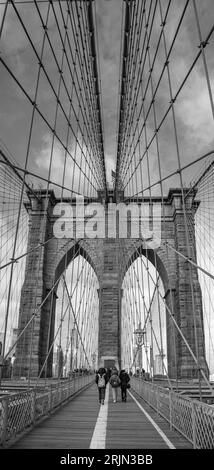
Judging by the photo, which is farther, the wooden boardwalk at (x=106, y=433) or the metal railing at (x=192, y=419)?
the wooden boardwalk at (x=106, y=433)

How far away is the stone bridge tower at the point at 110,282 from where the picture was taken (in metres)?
27.2

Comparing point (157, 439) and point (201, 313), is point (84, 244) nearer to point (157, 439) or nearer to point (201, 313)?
point (201, 313)

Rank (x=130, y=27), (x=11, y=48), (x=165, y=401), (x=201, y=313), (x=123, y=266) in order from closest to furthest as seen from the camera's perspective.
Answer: (x=165, y=401) < (x=11, y=48) < (x=130, y=27) < (x=201, y=313) < (x=123, y=266)

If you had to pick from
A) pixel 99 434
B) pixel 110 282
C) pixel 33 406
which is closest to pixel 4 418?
pixel 99 434

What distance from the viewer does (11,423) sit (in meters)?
5.25

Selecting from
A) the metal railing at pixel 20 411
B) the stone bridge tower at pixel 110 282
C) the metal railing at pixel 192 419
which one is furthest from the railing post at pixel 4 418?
the stone bridge tower at pixel 110 282

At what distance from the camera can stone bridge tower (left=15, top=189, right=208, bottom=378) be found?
89.4ft

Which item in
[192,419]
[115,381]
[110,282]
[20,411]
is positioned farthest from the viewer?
[110,282]

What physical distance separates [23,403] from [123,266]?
86.0ft

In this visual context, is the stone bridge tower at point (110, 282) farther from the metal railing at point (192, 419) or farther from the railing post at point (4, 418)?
the railing post at point (4, 418)

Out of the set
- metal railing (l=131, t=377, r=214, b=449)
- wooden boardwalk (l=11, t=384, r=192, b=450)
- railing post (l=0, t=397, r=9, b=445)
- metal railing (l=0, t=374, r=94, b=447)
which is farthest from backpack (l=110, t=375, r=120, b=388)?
railing post (l=0, t=397, r=9, b=445)

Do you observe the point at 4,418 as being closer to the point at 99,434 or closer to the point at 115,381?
the point at 99,434

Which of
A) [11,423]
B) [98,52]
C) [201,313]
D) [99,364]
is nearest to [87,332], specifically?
[99,364]

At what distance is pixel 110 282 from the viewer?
31.2m
